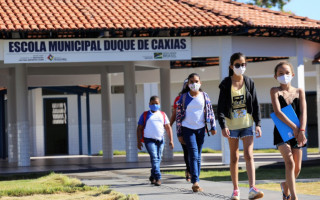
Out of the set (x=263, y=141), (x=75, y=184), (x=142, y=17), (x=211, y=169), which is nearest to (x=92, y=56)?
(x=142, y=17)

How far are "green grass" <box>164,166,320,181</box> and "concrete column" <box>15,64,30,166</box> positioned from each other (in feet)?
17.7

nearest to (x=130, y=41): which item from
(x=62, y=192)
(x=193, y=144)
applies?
(x=62, y=192)

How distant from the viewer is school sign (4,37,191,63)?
62.3 feet

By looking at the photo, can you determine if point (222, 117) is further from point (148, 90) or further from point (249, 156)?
point (148, 90)

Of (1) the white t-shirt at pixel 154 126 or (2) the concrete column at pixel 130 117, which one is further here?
(2) the concrete column at pixel 130 117

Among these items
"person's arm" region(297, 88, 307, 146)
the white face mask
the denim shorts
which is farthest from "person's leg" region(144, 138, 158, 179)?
"person's arm" region(297, 88, 307, 146)

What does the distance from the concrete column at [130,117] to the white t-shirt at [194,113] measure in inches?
410

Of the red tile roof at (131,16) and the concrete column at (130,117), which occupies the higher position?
the red tile roof at (131,16)

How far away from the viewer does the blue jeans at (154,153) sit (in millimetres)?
12250

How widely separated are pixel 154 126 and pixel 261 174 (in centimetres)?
531

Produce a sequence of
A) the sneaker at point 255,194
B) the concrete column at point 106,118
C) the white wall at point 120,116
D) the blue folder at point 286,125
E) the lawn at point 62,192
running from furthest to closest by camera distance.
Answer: the white wall at point 120,116 → the concrete column at point 106,118 → the lawn at point 62,192 → the sneaker at point 255,194 → the blue folder at point 286,125

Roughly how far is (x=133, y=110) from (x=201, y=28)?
379 cm

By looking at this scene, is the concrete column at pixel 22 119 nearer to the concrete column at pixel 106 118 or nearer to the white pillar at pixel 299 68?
the concrete column at pixel 106 118

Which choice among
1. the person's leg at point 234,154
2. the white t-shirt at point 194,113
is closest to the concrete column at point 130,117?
the white t-shirt at point 194,113
